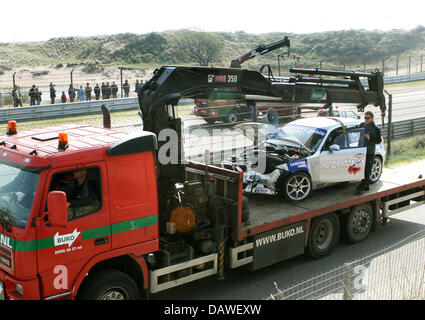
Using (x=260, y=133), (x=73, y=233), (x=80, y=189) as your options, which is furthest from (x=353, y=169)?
(x=73, y=233)

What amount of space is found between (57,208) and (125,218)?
43.4 inches

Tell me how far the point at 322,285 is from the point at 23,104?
20053 millimetres

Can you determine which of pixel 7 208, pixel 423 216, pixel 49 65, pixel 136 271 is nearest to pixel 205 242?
pixel 136 271

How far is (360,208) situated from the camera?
950 cm

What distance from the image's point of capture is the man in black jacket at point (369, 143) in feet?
31.8

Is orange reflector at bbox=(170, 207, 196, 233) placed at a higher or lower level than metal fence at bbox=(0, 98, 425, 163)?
lower

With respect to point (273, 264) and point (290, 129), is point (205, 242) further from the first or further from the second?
point (290, 129)

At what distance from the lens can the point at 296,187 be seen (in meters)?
9.19

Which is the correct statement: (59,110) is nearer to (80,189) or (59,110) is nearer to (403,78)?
(80,189)

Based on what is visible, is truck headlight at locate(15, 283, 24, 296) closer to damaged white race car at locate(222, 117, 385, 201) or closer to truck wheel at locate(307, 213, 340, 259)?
damaged white race car at locate(222, 117, 385, 201)

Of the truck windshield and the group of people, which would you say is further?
the group of people

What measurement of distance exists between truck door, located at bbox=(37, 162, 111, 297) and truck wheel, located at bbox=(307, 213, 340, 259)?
4170 millimetres

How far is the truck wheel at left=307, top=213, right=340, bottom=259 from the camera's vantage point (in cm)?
866

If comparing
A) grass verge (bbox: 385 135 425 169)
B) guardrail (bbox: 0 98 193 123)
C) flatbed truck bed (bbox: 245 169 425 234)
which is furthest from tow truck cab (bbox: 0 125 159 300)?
grass verge (bbox: 385 135 425 169)
